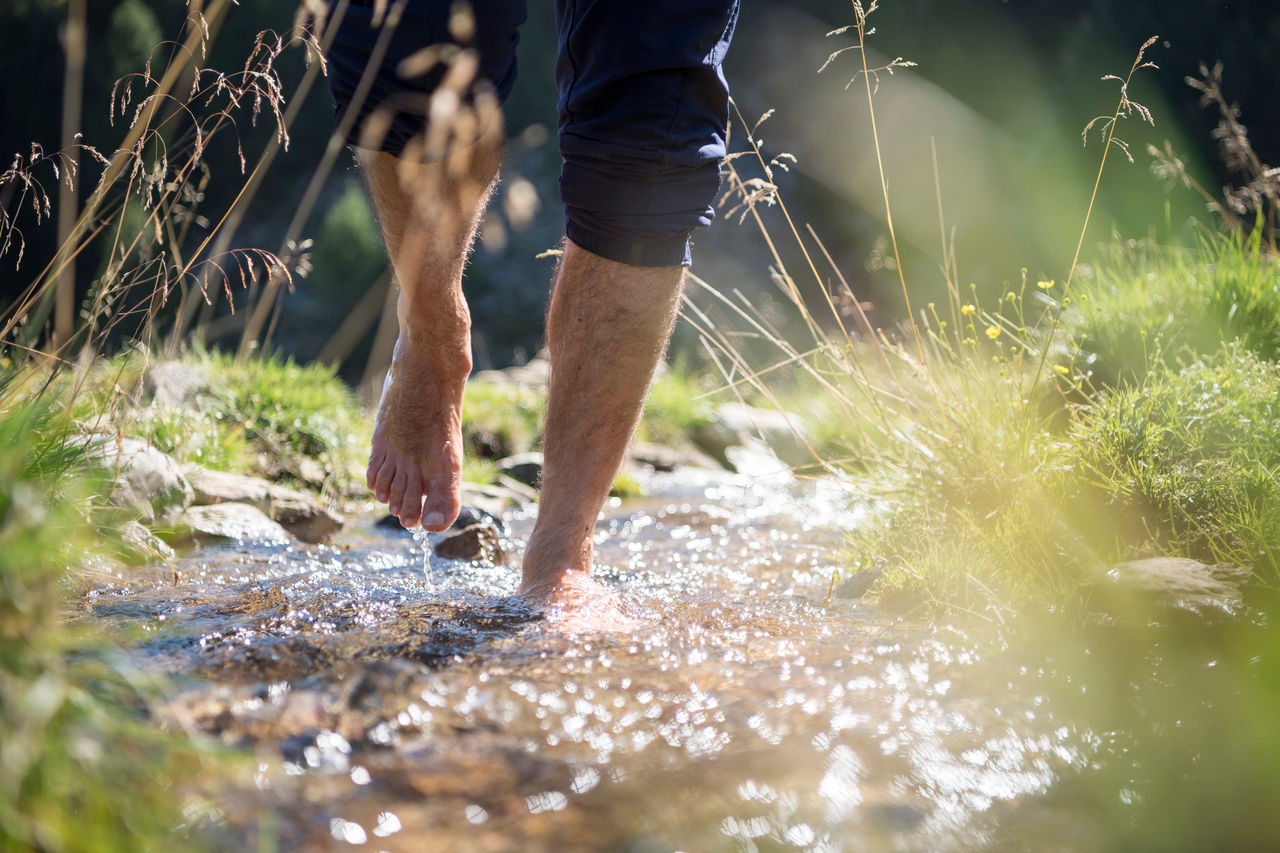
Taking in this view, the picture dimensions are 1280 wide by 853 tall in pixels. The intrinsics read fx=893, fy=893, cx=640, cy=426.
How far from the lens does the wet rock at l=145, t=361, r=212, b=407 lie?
13.1 feet

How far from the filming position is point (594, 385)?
1.60 m

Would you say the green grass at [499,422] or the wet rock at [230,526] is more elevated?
the wet rock at [230,526]

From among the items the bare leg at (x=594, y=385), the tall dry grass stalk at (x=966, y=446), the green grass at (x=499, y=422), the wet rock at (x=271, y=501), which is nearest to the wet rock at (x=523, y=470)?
the green grass at (x=499, y=422)

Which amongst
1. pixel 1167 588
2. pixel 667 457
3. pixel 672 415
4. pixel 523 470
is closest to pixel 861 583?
pixel 1167 588

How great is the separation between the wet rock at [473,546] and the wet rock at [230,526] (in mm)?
444

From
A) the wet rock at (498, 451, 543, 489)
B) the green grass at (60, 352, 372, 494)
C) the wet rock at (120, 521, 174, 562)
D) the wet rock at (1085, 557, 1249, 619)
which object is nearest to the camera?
the wet rock at (1085, 557, 1249, 619)

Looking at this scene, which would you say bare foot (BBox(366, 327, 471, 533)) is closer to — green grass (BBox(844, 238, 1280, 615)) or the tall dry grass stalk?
the tall dry grass stalk

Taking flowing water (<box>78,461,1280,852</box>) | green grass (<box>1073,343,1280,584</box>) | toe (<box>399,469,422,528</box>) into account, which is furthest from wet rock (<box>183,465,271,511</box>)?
green grass (<box>1073,343,1280,584</box>)

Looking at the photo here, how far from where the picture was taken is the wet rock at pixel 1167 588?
1.23 m

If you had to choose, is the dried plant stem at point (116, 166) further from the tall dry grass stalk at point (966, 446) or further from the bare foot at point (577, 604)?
the tall dry grass stalk at point (966, 446)

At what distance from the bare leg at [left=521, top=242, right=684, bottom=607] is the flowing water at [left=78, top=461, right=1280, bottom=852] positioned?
9.4 inches

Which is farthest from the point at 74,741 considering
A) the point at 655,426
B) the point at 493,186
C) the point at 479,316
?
the point at 479,316

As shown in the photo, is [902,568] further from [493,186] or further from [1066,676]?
[493,186]

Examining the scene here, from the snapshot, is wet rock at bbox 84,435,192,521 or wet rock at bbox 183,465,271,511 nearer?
wet rock at bbox 84,435,192,521
